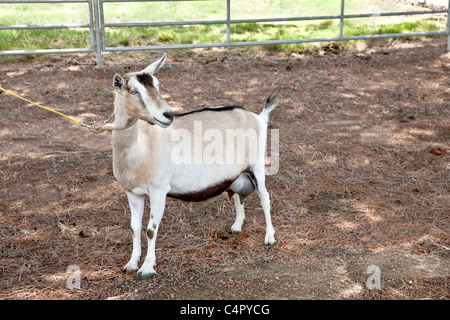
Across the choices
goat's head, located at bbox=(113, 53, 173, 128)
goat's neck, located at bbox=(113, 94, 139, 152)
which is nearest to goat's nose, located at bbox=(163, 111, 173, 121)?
goat's head, located at bbox=(113, 53, 173, 128)

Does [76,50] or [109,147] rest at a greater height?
[76,50]

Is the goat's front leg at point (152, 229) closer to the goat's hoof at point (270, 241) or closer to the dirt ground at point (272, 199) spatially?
the dirt ground at point (272, 199)

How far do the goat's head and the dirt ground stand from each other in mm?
1341

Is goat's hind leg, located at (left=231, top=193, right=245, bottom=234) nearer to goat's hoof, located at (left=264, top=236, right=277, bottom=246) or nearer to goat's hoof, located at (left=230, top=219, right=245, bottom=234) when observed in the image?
goat's hoof, located at (left=230, top=219, right=245, bottom=234)

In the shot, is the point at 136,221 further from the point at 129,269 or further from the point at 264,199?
the point at 264,199

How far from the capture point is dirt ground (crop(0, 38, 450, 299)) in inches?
156

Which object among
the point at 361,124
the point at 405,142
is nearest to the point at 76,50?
the point at 361,124

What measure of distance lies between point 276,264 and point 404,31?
363 inches

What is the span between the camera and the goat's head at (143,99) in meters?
3.63

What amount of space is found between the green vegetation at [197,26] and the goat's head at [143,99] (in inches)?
293

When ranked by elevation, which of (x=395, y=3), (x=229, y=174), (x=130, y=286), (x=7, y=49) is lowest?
(x=130, y=286)

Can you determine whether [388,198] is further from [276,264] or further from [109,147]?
[109,147]

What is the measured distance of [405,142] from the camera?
6.84 meters

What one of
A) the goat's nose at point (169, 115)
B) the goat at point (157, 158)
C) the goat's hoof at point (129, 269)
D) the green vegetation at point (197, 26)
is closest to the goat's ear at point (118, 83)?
the goat at point (157, 158)
